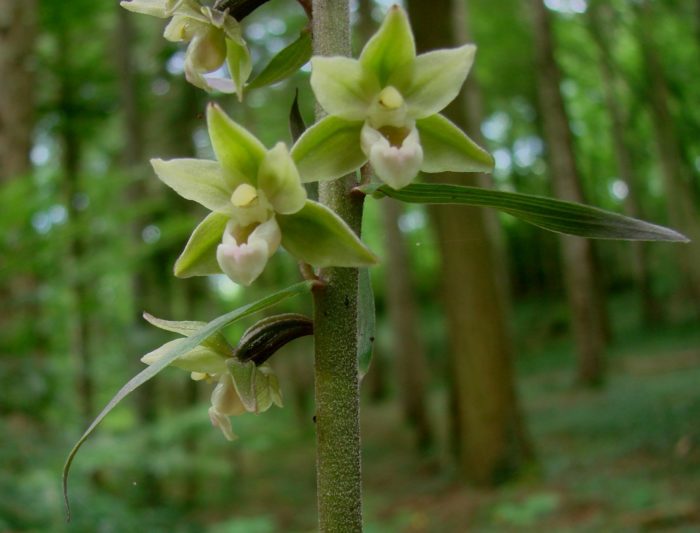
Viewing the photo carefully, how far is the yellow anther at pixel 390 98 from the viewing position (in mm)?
950

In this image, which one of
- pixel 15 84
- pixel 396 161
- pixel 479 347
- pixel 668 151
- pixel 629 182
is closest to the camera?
pixel 396 161

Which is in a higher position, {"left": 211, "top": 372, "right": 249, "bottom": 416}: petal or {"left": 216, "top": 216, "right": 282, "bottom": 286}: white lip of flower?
{"left": 216, "top": 216, "right": 282, "bottom": 286}: white lip of flower

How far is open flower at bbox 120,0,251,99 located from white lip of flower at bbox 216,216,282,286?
0.75ft

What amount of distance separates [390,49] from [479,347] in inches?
221

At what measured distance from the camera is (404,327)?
10.5 meters

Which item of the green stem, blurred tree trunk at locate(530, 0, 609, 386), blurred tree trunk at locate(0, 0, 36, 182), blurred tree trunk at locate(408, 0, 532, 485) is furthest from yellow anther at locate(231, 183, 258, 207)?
blurred tree trunk at locate(530, 0, 609, 386)

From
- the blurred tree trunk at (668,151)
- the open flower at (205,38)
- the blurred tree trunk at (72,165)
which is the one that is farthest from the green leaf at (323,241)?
the blurred tree trunk at (668,151)

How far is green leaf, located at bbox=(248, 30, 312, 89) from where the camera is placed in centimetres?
113

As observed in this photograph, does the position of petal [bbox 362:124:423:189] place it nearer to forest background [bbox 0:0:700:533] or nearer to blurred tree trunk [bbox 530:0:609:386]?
forest background [bbox 0:0:700:533]

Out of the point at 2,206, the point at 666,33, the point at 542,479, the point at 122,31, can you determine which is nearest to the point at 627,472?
the point at 542,479

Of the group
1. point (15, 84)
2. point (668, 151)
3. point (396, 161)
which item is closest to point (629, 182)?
point (668, 151)

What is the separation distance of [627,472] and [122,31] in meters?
5.76

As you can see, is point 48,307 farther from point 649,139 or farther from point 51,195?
point 649,139

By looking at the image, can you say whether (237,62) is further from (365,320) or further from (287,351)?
(287,351)
